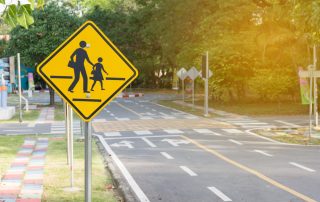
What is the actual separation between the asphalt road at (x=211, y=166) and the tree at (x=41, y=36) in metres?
16.0

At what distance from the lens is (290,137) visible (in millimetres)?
19906

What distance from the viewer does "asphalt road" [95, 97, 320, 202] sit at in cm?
1008

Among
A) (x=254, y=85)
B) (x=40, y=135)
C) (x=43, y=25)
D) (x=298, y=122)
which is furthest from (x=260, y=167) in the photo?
(x=43, y=25)

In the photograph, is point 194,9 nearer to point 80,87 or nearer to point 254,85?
point 254,85

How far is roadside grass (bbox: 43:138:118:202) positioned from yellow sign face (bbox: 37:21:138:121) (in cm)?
390

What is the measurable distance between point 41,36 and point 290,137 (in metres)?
22.4

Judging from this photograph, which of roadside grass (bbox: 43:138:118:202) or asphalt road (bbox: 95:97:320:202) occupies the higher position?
roadside grass (bbox: 43:138:118:202)

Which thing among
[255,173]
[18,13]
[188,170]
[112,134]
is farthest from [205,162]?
[18,13]

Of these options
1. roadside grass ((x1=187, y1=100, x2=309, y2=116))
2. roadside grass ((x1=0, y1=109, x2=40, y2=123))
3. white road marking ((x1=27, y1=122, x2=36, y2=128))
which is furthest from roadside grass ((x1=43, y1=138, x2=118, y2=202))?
roadside grass ((x1=187, y1=100, x2=309, y2=116))

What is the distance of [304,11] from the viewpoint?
18094mm

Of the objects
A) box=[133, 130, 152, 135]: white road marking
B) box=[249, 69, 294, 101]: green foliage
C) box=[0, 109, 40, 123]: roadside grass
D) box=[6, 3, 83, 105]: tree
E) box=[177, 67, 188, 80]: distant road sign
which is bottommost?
box=[133, 130, 152, 135]: white road marking

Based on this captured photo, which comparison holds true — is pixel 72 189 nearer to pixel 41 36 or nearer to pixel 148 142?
pixel 148 142

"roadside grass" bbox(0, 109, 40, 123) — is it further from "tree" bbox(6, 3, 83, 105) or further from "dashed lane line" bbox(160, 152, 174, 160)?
"dashed lane line" bbox(160, 152, 174, 160)

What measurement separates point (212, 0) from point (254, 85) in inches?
367
